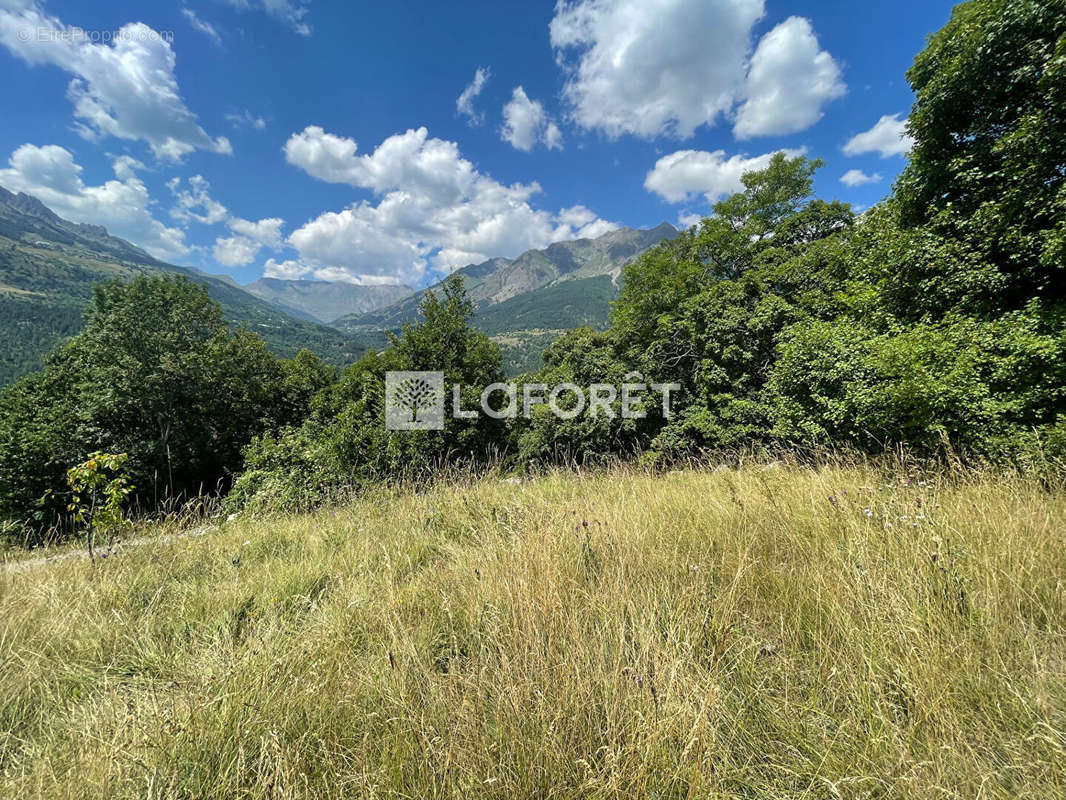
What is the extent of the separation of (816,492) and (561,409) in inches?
455

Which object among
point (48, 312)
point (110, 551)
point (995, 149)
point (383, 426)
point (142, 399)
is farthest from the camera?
point (48, 312)

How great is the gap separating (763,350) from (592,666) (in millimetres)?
11824

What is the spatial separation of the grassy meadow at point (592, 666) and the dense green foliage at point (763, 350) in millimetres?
2191

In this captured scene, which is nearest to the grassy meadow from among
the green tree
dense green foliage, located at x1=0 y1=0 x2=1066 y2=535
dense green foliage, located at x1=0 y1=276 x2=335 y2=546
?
dense green foliage, located at x1=0 y1=0 x2=1066 y2=535

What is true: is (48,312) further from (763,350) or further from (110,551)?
(763,350)

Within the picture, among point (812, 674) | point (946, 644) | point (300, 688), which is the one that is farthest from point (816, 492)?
point (300, 688)

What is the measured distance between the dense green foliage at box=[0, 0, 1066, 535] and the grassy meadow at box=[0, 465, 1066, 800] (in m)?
2.19

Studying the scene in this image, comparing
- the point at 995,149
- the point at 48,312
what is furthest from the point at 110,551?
the point at 48,312

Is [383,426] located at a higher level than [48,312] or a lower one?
lower

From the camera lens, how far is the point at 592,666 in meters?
1.44

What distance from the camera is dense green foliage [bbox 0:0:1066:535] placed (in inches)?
201

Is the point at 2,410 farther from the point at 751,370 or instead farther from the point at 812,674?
the point at 751,370

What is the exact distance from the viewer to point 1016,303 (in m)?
5.81

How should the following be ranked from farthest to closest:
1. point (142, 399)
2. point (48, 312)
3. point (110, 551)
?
1. point (48, 312)
2. point (142, 399)
3. point (110, 551)
